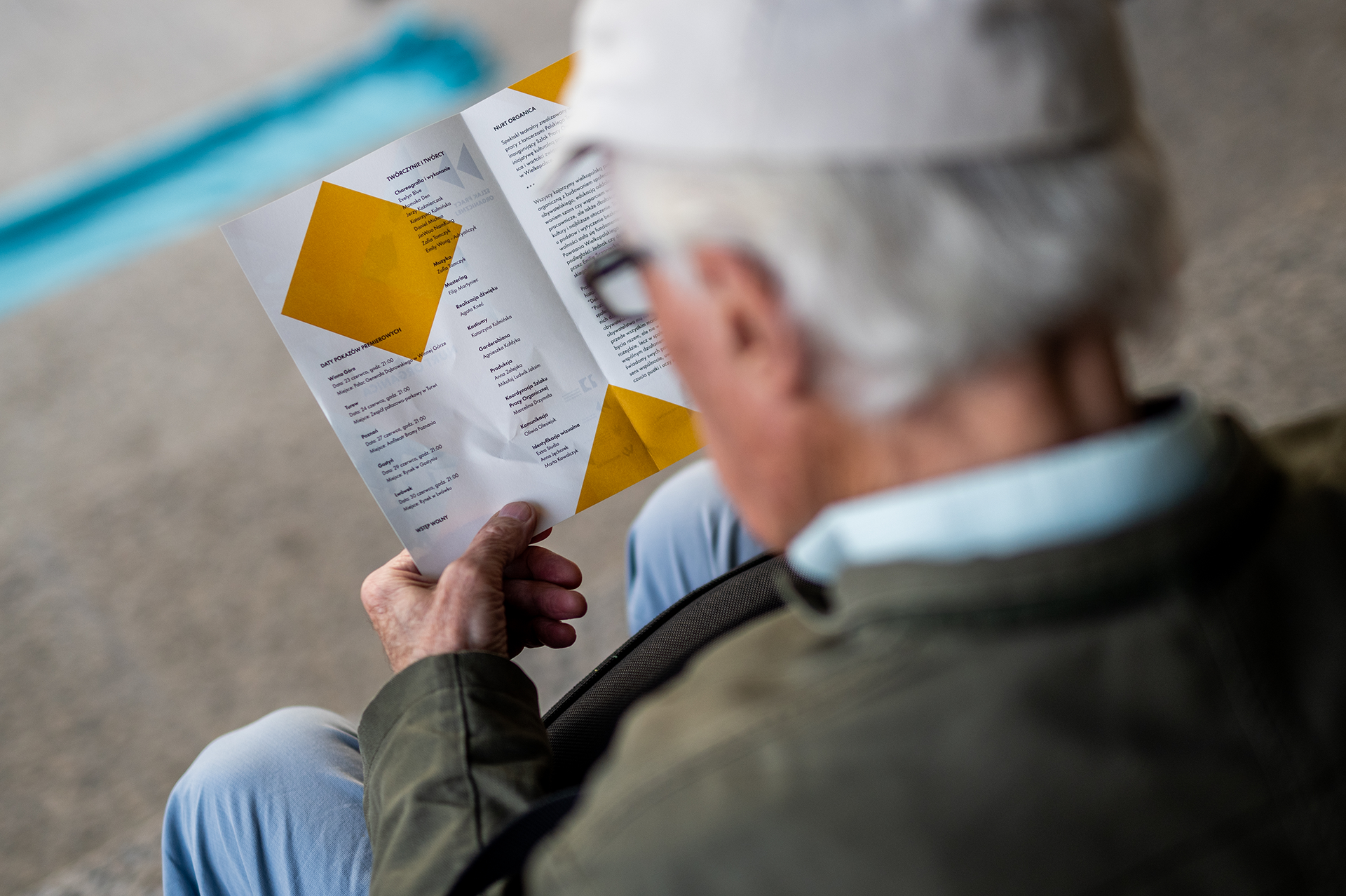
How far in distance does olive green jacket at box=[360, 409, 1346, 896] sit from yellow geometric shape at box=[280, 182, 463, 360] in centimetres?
47

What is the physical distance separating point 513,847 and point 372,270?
446 millimetres

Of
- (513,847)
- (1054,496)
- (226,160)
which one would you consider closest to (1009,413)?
(1054,496)

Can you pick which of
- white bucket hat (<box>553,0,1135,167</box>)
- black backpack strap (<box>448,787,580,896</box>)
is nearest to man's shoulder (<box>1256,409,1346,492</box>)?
white bucket hat (<box>553,0,1135,167</box>)

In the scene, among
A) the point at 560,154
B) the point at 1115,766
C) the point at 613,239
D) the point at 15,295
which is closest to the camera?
the point at 1115,766

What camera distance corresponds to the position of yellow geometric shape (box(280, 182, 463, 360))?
2.56 feet

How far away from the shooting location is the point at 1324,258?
158cm

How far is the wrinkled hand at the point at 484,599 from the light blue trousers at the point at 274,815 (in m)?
0.10

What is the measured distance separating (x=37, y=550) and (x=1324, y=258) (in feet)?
7.06

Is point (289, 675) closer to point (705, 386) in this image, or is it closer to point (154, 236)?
point (705, 386)

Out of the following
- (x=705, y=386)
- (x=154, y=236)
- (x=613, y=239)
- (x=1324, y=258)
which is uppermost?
(x=154, y=236)

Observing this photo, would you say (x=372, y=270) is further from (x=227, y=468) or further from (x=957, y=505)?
(x=227, y=468)

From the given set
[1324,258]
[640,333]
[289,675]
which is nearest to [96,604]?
[289,675]

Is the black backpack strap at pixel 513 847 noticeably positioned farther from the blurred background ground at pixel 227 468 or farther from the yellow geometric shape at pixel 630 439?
the blurred background ground at pixel 227 468

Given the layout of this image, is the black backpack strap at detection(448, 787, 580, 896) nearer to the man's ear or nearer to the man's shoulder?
the man's ear
